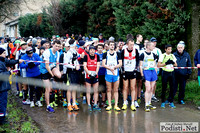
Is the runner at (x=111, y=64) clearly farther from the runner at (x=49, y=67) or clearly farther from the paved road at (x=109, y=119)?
the runner at (x=49, y=67)

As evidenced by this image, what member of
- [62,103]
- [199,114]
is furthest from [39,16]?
[199,114]

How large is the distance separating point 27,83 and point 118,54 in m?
3.48

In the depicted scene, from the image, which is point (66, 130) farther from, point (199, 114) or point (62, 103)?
point (199, 114)

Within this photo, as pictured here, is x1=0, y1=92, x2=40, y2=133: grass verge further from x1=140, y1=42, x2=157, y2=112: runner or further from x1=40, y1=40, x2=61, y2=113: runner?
x1=140, y1=42, x2=157, y2=112: runner

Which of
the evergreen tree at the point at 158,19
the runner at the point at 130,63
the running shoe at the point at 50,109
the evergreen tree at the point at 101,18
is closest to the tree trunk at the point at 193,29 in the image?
the evergreen tree at the point at 158,19

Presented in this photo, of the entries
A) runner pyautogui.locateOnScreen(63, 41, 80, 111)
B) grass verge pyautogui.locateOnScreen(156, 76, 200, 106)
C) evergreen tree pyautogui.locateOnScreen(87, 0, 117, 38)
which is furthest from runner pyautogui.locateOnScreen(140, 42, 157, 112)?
evergreen tree pyautogui.locateOnScreen(87, 0, 117, 38)

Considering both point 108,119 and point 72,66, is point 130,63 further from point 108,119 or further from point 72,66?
point 108,119

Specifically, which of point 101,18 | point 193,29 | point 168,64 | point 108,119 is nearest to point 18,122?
point 108,119

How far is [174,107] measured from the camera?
28.3 ft

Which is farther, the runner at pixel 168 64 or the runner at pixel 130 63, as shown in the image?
the runner at pixel 168 64

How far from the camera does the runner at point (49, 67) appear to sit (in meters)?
8.20

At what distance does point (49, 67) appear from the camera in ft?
26.8

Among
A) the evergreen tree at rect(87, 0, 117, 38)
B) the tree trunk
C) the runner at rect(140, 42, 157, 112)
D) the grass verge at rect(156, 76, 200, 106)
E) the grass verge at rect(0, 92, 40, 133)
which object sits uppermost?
the evergreen tree at rect(87, 0, 117, 38)

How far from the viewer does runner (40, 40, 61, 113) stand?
8.20 metres
